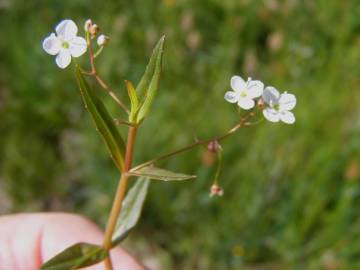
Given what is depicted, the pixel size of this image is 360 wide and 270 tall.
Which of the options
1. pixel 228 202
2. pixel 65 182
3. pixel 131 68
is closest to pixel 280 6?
pixel 131 68

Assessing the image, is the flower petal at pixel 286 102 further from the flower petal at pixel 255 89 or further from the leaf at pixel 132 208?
the leaf at pixel 132 208

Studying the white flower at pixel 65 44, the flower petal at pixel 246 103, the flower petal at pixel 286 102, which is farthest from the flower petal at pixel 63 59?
the flower petal at pixel 286 102

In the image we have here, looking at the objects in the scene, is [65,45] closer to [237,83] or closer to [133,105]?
[133,105]

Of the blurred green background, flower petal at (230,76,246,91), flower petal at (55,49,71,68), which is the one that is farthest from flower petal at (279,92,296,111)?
the blurred green background

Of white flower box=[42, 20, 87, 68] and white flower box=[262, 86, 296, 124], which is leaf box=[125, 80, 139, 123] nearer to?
white flower box=[42, 20, 87, 68]

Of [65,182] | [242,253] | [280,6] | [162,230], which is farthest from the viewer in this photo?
[280,6]

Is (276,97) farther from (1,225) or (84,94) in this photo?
(1,225)
